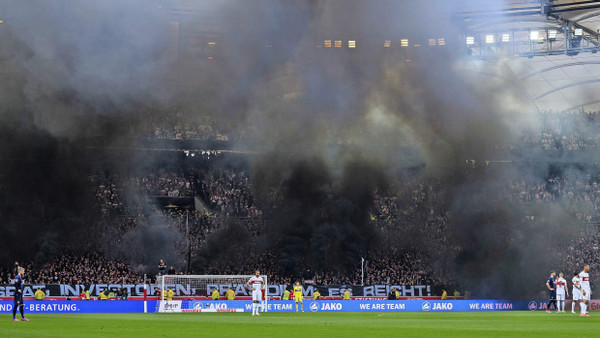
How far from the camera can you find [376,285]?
3838cm

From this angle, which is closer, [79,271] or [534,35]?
[534,35]

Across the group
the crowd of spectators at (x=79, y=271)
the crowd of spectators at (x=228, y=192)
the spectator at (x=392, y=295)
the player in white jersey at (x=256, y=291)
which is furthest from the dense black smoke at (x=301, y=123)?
the player in white jersey at (x=256, y=291)

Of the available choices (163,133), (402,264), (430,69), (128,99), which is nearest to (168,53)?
(128,99)

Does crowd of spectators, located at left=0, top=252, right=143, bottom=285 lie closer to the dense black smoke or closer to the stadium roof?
the dense black smoke

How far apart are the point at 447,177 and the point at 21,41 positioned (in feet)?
79.5

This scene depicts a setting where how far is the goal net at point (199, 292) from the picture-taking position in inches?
1278

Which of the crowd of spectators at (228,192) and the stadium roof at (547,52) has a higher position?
the stadium roof at (547,52)

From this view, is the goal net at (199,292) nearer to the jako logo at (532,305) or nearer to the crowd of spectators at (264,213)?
the crowd of spectators at (264,213)

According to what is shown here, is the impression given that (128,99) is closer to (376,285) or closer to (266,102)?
(266,102)

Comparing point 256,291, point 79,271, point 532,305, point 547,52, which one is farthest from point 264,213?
point 547,52

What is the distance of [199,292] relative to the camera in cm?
3575

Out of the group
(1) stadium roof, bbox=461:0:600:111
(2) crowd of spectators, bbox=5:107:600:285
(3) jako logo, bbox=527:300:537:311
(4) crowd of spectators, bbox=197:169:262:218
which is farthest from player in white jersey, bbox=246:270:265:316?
(4) crowd of spectators, bbox=197:169:262:218

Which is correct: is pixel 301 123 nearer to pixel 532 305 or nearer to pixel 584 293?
pixel 532 305

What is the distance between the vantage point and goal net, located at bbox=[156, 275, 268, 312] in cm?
3247
